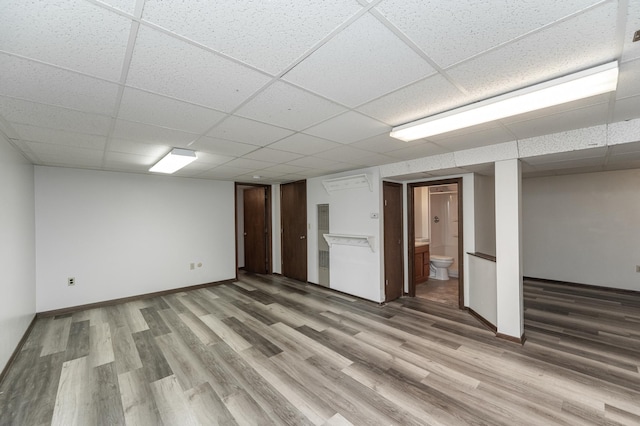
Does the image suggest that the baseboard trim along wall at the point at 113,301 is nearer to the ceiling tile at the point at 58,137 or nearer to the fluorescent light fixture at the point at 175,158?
the fluorescent light fixture at the point at 175,158

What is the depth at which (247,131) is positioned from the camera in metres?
2.46

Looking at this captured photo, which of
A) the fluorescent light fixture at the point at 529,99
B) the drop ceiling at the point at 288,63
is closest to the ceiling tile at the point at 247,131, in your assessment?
the drop ceiling at the point at 288,63

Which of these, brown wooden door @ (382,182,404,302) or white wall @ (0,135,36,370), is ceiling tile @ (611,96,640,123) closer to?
brown wooden door @ (382,182,404,302)

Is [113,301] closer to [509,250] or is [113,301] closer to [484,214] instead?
[509,250]

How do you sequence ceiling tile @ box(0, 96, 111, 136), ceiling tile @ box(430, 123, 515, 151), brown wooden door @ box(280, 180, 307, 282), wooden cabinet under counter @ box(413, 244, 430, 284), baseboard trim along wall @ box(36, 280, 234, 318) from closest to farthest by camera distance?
ceiling tile @ box(0, 96, 111, 136)
ceiling tile @ box(430, 123, 515, 151)
baseboard trim along wall @ box(36, 280, 234, 318)
wooden cabinet under counter @ box(413, 244, 430, 284)
brown wooden door @ box(280, 180, 307, 282)

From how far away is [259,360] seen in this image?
2633mm

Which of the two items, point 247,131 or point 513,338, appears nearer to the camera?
point 247,131

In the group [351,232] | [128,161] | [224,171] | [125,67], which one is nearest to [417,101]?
[125,67]

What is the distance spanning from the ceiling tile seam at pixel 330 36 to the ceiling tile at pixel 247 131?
0.85m

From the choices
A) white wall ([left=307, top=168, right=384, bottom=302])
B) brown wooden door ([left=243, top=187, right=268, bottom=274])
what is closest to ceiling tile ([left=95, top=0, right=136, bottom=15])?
white wall ([left=307, top=168, right=384, bottom=302])

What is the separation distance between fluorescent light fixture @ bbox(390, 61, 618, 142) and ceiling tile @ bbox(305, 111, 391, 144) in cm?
25

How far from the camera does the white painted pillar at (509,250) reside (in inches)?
116

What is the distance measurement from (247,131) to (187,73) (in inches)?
38.8

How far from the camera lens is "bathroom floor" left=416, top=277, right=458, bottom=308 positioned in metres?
4.40
